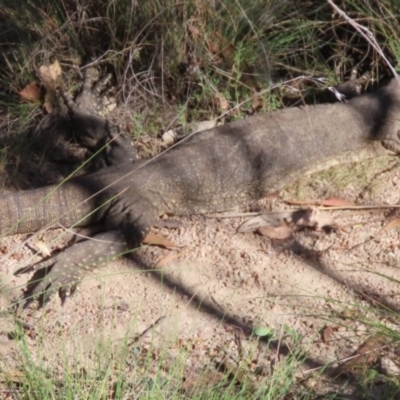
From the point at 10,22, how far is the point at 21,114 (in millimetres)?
823

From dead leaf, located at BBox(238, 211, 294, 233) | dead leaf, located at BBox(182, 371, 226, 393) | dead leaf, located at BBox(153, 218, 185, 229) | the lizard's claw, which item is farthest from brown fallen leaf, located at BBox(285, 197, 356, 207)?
dead leaf, located at BBox(182, 371, 226, 393)

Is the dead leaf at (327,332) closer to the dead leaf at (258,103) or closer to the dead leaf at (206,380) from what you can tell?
the dead leaf at (206,380)

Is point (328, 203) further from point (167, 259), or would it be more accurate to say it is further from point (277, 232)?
point (167, 259)

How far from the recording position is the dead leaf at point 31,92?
22.4 ft

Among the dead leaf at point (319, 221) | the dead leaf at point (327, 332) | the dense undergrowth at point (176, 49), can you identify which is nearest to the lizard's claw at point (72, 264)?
the dense undergrowth at point (176, 49)

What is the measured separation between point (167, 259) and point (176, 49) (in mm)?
1911

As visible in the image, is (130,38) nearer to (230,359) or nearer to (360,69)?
(360,69)

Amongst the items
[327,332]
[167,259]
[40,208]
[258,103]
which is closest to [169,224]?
[167,259]

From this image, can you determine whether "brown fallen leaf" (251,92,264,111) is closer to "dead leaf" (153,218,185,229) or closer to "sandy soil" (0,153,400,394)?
"sandy soil" (0,153,400,394)

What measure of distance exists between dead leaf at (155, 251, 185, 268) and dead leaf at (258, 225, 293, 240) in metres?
0.64

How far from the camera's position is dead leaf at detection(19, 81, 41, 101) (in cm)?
684

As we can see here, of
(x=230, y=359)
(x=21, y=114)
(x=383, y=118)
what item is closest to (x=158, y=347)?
(x=230, y=359)

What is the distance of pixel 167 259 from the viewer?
5727 mm

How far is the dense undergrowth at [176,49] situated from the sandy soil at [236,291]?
109 centimetres
